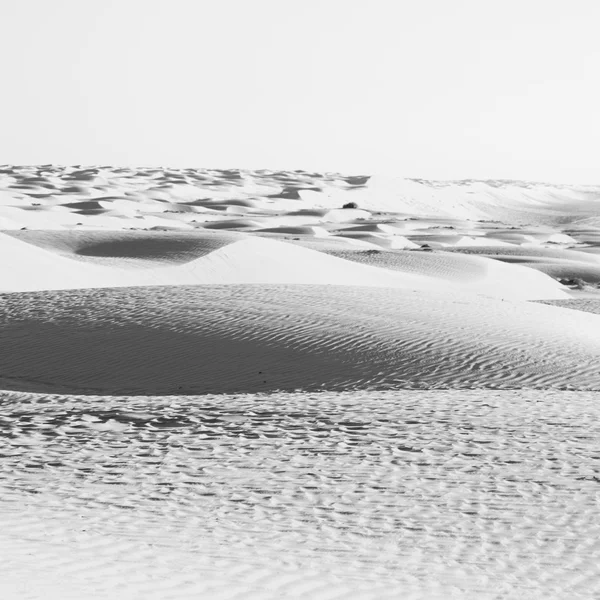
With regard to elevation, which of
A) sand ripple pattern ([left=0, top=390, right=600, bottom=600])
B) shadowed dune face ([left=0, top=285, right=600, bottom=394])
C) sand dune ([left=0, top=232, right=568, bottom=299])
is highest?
sand dune ([left=0, top=232, right=568, bottom=299])

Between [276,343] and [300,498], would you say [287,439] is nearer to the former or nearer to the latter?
[300,498]

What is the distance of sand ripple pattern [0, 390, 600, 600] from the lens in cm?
607

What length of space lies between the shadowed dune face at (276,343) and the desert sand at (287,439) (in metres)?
0.06

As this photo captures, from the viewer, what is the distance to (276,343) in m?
15.8

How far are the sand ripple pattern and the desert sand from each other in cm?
3

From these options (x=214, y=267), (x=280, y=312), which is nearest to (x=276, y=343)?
(x=280, y=312)

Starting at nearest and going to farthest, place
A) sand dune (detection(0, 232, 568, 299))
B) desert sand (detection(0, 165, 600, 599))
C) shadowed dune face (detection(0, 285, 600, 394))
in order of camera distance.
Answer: desert sand (detection(0, 165, 600, 599)) → shadowed dune face (detection(0, 285, 600, 394)) → sand dune (detection(0, 232, 568, 299))

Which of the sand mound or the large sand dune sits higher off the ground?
the sand mound

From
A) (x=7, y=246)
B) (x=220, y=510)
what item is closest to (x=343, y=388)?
(x=220, y=510)

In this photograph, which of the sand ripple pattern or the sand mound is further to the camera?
the sand mound

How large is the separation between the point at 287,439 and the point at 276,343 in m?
5.94

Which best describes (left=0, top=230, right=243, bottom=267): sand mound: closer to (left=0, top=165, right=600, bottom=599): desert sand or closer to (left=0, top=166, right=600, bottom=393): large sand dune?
(left=0, top=166, right=600, bottom=393): large sand dune

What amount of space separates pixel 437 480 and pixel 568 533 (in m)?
1.51

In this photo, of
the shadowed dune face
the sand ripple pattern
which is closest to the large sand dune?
the shadowed dune face
